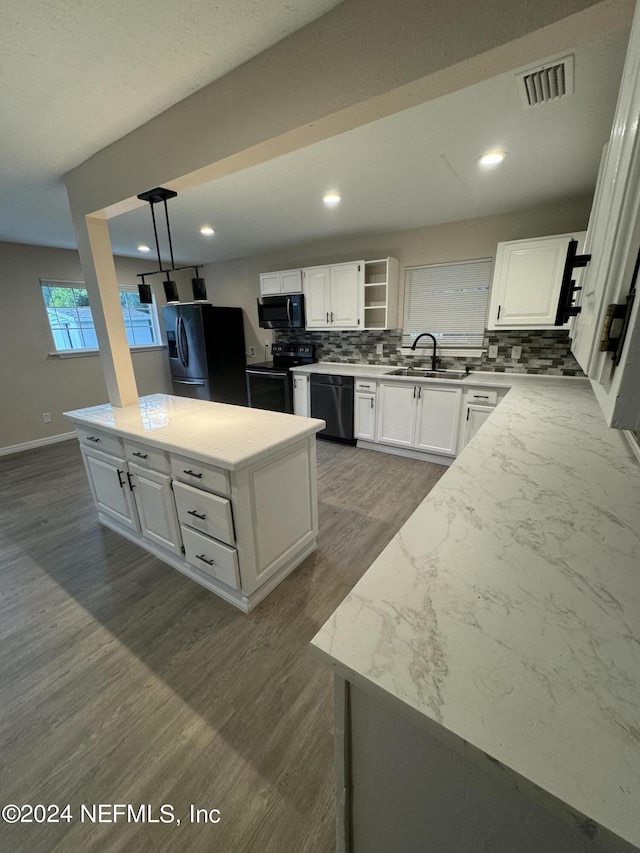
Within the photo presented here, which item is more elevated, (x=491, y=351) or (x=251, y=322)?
(x=251, y=322)

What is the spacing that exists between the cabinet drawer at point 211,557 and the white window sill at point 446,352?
10.2ft

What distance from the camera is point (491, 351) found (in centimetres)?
351

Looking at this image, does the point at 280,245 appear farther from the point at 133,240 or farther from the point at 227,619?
the point at 227,619

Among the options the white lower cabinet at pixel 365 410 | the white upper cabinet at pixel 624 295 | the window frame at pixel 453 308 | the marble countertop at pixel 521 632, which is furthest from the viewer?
the white lower cabinet at pixel 365 410

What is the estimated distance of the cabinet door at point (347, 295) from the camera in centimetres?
381

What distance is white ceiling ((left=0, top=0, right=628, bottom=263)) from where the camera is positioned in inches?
44.4

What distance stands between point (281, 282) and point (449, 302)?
2.11 metres

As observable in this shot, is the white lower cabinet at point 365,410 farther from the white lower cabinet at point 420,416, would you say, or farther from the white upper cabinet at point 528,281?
the white upper cabinet at point 528,281

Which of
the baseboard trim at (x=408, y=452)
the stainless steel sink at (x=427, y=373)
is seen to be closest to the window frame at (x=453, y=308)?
the stainless steel sink at (x=427, y=373)

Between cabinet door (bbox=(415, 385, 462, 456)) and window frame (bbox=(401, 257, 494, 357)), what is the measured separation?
2.31 ft

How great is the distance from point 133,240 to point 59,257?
116cm

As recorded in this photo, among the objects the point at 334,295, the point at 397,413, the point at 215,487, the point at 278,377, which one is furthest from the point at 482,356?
the point at 215,487

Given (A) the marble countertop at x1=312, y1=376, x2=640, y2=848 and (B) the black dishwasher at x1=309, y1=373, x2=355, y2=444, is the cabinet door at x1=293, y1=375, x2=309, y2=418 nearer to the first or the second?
(B) the black dishwasher at x1=309, y1=373, x2=355, y2=444

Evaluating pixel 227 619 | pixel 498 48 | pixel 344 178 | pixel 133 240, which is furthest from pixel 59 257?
pixel 498 48
